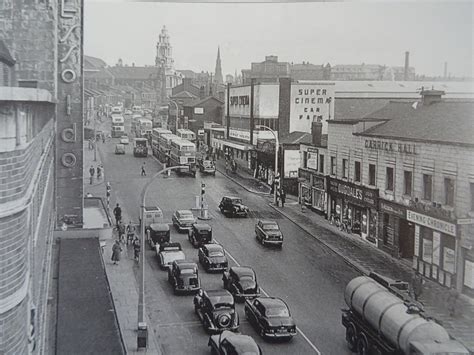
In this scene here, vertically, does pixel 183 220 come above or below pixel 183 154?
below

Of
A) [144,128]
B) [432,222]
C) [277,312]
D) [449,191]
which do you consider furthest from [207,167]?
[449,191]

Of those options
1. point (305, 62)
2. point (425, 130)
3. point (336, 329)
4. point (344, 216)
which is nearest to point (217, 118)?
point (305, 62)

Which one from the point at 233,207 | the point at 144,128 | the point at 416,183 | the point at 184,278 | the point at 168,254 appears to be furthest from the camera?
the point at 233,207

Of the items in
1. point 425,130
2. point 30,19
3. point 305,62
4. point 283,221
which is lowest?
point 283,221

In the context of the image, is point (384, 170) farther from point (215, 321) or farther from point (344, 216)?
point (215, 321)

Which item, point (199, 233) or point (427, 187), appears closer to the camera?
point (427, 187)

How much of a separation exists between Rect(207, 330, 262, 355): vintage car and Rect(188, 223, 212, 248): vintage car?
13.6 ft

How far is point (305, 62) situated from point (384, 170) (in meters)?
2.74

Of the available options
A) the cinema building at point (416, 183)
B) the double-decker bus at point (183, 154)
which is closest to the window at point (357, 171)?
the cinema building at point (416, 183)

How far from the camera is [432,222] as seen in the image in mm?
11117

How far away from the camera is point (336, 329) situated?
427 inches

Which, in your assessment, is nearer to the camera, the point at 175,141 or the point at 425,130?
the point at 425,130

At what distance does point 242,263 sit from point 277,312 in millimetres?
2762

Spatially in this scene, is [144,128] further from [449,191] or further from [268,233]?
[449,191]
